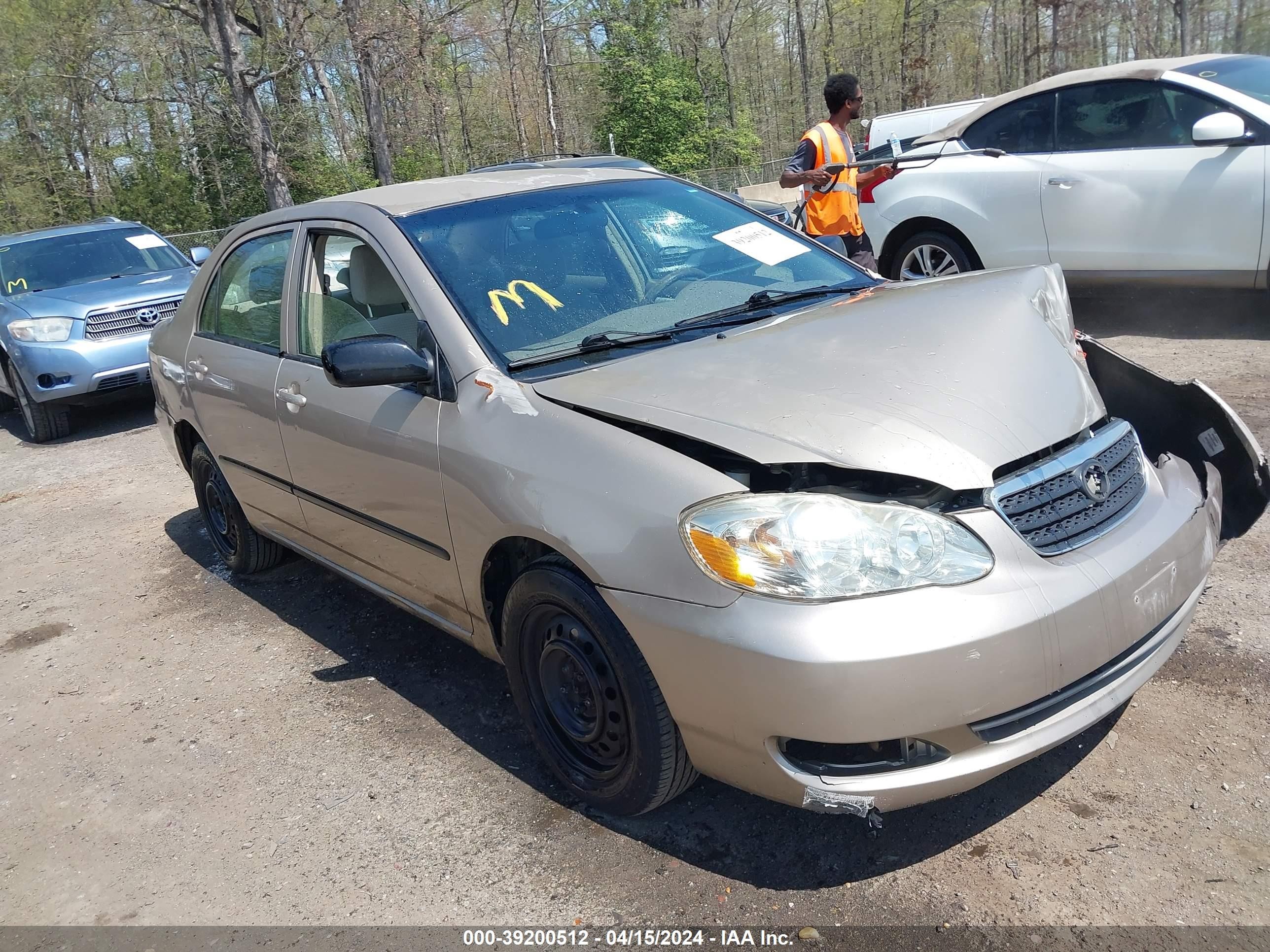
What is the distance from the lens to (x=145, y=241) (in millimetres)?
10242

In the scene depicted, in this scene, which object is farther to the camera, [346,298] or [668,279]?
[346,298]

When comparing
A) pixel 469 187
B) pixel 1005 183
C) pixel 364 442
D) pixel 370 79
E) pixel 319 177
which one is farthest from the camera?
pixel 319 177

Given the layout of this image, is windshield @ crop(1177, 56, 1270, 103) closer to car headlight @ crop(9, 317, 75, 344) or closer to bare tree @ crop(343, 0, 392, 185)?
car headlight @ crop(9, 317, 75, 344)

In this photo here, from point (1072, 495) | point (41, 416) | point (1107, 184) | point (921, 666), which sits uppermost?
point (1107, 184)

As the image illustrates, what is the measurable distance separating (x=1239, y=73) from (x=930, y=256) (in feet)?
7.42

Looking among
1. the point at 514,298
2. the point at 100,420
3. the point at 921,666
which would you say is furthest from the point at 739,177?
the point at 921,666

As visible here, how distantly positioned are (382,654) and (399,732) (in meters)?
0.65

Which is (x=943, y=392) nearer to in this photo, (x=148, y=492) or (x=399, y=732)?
(x=399, y=732)

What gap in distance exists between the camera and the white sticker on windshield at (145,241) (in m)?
10.1

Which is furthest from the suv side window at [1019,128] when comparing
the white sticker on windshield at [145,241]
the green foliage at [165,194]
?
the green foliage at [165,194]

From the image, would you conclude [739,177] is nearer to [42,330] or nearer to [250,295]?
[42,330]

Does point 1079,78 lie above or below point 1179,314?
above

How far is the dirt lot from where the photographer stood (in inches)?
97.0

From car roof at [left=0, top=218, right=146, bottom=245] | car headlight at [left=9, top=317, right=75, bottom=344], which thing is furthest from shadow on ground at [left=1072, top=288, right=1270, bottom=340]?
car roof at [left=0, top=218, right=146, bottom=245]
